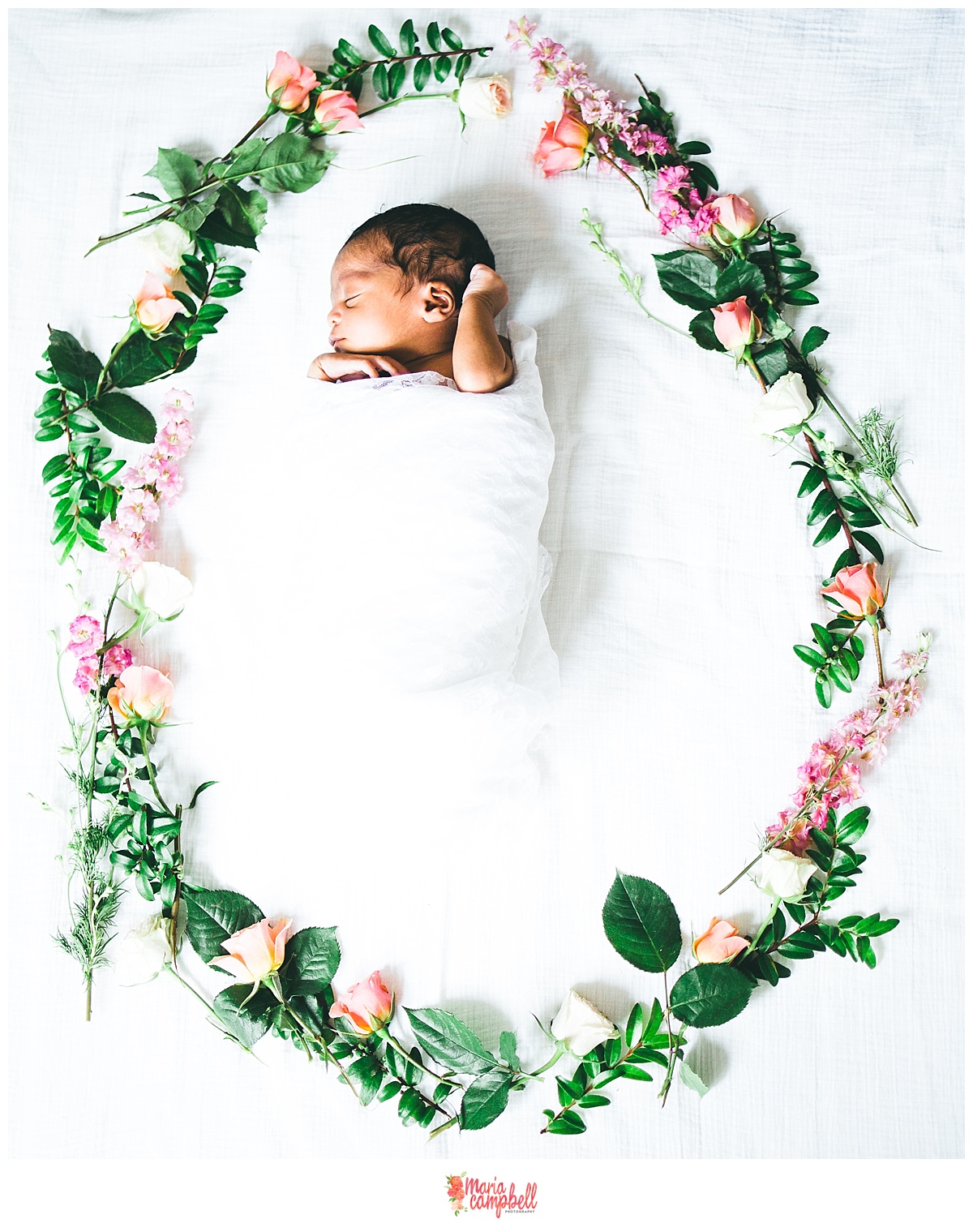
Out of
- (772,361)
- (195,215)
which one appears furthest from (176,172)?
(772,361)

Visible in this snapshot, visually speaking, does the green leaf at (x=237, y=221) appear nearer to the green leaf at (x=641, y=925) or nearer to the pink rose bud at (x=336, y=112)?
the pink rose bud at (x=336, y=112)

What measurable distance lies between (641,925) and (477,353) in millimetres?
821

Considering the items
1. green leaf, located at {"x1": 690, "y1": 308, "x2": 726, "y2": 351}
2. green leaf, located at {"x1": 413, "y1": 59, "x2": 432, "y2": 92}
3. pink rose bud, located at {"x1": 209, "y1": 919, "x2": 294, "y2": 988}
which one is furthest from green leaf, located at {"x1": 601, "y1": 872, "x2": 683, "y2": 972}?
green leaf, located at {"x1": 413, "y1": 59, "x2": 432, "y2": 92}

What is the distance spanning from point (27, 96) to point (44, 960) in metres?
1.30

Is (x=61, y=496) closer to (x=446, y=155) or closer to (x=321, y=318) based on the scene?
(x=321, y=318)

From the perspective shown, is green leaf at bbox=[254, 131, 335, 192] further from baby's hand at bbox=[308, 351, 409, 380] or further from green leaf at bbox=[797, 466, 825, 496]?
green leaf at bbox=[797, 466, 825, 496]

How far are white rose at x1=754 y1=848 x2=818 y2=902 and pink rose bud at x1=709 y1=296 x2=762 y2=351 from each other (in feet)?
A: 2.38

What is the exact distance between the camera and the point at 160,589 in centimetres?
127

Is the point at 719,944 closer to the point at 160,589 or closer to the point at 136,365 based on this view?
the point at 160,589

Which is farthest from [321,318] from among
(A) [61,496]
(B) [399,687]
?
(B) [399,687]

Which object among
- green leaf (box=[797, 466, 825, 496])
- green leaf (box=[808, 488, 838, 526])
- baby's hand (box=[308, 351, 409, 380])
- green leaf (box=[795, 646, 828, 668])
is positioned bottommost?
green leaf (box=[795, 646, 828, 668])

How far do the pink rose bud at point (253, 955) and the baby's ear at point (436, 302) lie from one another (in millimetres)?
875

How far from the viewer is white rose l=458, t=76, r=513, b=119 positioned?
130 cm

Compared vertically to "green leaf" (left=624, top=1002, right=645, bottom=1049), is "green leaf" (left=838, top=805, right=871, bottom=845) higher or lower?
higher
